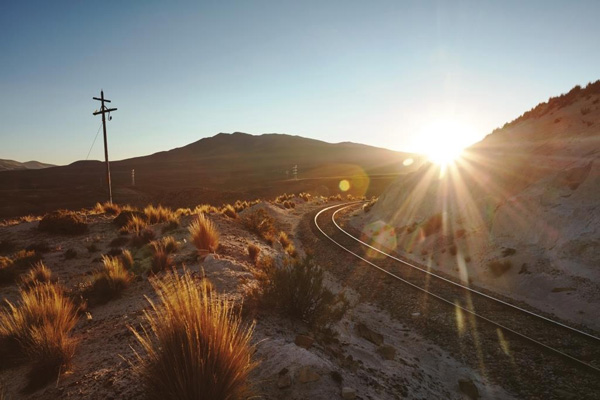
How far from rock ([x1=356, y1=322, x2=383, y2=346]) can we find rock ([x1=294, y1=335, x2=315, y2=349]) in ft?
7.37

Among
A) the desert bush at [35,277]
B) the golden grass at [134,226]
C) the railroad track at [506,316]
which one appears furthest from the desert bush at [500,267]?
the golden grass at [134,226]

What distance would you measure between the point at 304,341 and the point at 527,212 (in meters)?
12.8

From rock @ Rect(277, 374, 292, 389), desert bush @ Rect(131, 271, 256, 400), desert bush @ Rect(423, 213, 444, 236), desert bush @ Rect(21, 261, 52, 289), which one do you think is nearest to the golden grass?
desert bush @ Rect(21, 261, 52, 289)

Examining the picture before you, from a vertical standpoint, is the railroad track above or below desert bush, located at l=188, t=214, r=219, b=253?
below

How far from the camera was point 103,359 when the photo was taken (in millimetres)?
5121

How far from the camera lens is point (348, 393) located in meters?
4.39

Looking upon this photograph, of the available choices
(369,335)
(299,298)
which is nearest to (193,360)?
(299,298)

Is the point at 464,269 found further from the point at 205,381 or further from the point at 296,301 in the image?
the point at 205,381

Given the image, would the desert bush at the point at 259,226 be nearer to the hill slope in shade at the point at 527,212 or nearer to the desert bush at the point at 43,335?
the hill slope in shade at the point at 527,212

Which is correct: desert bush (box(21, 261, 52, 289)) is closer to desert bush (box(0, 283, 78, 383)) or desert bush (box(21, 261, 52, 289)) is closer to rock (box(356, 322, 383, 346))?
desert bush (box(0, 283, 78, 383))

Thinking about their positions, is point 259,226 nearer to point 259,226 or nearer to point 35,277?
point 259,226

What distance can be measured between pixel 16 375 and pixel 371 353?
229 inches

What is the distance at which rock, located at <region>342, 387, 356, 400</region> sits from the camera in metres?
4.38

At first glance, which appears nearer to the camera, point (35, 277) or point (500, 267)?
point (35, 277)
